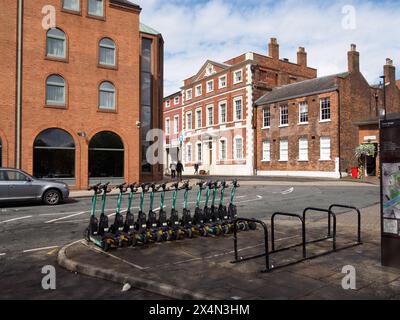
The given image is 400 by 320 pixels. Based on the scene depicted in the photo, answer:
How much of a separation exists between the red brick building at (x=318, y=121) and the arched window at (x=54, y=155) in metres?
20.2

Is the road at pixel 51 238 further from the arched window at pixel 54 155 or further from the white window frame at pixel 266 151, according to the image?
the white window frame at pixel 266 151

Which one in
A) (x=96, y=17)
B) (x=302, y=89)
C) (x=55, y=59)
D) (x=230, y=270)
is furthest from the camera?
(x=302, y=89)

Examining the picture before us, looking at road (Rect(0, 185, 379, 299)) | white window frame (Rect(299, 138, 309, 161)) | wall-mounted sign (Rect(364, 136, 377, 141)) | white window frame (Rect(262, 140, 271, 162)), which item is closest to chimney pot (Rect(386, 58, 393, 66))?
wall-mounted sign (Rect(364, 136, 377, 141))

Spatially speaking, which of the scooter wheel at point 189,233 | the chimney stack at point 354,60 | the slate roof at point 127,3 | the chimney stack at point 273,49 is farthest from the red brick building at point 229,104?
the scooter wheel at point 189,233

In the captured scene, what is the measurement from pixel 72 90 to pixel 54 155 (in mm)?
Answer: 3857

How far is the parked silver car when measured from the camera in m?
13.5

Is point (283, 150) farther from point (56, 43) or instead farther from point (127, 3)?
point (56, 43)

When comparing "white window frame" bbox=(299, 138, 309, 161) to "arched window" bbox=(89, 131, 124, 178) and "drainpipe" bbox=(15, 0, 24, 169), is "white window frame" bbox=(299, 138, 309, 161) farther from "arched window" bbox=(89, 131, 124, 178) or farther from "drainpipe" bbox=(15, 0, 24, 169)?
"drainpipe" bbox=(15, 0, 24, 169)

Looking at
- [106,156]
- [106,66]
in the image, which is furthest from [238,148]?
[106,66]

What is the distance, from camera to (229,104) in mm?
40344

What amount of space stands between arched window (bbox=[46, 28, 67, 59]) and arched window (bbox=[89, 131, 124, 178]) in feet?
A: 16.4
